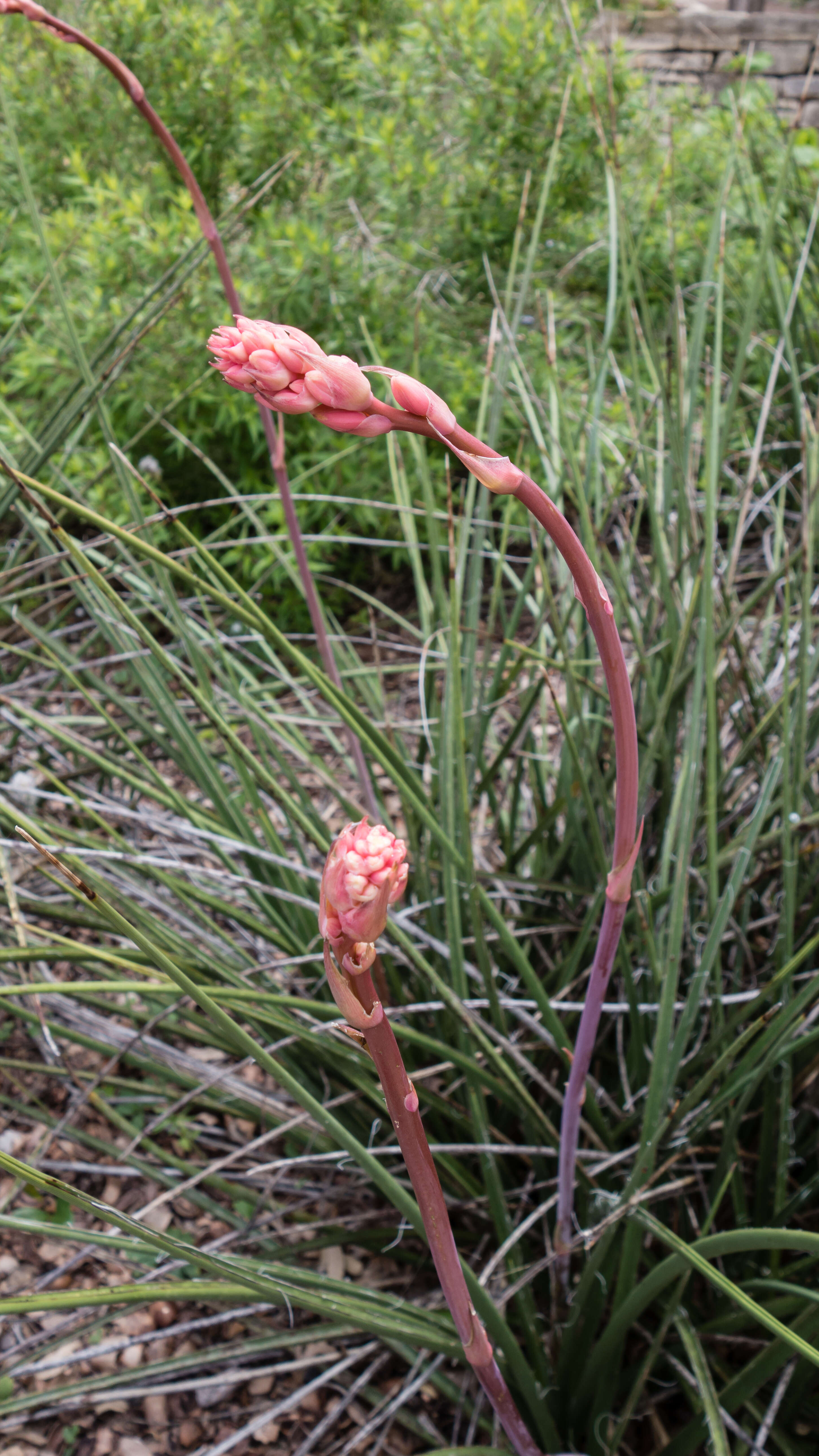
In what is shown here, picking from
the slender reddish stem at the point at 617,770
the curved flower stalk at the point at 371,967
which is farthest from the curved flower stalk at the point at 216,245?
the curved flower stalk at the point at 371,967

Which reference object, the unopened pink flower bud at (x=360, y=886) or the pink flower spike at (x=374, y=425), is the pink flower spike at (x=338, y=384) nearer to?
the pink flower spike at (x=374, y=425)

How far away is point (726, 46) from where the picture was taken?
470 centimetres

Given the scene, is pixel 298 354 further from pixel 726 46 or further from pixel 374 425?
pixel 726 46

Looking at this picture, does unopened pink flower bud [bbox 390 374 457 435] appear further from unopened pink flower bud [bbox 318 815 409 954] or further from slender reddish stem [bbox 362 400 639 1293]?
unopened pink flower bud [bbox 318 815 409 954]

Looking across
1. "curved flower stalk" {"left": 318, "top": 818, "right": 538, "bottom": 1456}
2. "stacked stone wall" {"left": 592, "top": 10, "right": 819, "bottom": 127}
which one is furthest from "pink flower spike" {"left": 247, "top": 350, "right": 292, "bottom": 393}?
"stacked stone wall" {"left": 592, "top": 10, "right": 819, "bottom": 127}

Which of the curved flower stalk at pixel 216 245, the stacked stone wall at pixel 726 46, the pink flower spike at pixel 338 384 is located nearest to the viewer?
the pink flower spike at pixel 338 384

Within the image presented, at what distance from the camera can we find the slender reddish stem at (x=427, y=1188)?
382 mm

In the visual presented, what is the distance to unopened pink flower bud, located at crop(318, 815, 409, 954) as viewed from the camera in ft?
1.04

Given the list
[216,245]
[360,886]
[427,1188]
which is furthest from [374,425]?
[216,245]

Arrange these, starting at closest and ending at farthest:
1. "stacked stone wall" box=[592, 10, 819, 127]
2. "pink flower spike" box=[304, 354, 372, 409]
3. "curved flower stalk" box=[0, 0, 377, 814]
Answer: "pink flower spike" box=[304, 354, 372, 409]
"curved flower stalk" box=[0, 0, 377, 814]
"stacked stone wall" box=[592, 10, 819, 127]

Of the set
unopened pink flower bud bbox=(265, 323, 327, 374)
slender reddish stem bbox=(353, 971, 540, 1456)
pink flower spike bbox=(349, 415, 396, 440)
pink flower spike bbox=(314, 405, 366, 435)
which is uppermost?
unopened pink flower bud bbox=(265, 323, 327, 374)

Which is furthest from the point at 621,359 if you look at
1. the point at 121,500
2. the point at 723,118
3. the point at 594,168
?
the point at 121,500

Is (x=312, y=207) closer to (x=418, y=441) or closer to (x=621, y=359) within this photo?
(x=621, y=359)

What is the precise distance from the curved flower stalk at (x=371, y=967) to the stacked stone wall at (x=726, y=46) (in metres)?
5.18
